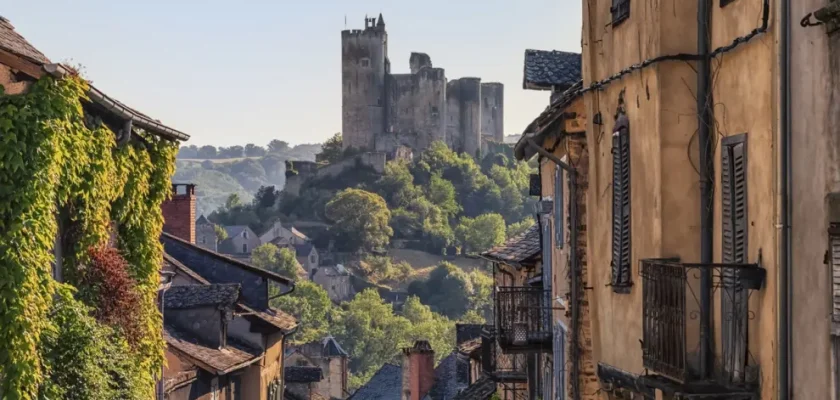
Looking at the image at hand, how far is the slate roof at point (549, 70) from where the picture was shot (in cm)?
2084

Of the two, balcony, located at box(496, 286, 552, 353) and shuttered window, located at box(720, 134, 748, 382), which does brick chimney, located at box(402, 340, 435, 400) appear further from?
shuttered window, located at box(720, 134, 748, 382)

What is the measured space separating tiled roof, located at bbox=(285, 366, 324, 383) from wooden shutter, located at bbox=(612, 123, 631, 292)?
124ft

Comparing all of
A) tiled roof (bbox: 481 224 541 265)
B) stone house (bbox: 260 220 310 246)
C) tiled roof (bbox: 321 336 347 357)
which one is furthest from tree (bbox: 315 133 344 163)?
tiled roof (bbox: 481 224 541 265)

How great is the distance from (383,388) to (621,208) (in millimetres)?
46170

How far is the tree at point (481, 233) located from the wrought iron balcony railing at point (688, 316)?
14406 centimetres

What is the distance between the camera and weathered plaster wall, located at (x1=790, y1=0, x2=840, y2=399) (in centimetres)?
768

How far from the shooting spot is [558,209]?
1742 cm

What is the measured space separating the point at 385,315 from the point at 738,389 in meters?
116

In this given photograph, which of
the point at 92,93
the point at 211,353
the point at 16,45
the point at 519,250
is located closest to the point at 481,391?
the point at 211,353

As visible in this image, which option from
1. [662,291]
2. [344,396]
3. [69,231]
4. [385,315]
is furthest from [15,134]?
[385,315]

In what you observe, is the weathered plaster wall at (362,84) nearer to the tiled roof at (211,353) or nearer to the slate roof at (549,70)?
the tiled roof at (211,353)

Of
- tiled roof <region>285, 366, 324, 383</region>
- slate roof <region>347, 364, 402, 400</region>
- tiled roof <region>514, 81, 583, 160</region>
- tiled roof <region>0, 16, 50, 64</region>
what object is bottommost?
slate roof <region>347, 364, 402, 400</region>

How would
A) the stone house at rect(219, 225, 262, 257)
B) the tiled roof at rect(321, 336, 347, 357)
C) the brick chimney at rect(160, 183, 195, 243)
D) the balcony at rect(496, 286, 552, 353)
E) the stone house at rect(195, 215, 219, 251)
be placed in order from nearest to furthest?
the balcony at rect(496, 286, 552, 353), the brick chimney at rect(160, 183, 195, 243), the tiled roof at rect(321, 336, 347, 357), the stone house at rect(195, 215, 219, 251), the stone house at rect(219, 225, 262, 257)

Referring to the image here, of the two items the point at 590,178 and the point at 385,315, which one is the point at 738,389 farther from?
the point at 385,315
